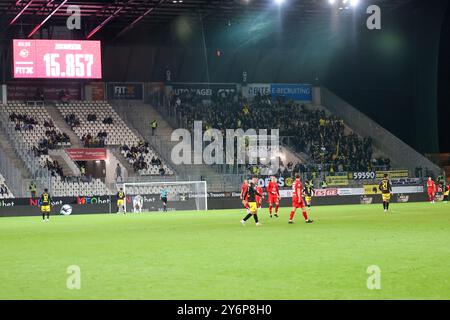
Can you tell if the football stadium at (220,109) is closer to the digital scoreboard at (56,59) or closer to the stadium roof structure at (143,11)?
the digital scoreboard at (56,59)

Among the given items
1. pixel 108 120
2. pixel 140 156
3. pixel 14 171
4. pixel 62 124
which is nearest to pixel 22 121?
pixel 62 124

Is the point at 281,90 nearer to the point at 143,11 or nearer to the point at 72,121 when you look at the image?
the point at 143,11

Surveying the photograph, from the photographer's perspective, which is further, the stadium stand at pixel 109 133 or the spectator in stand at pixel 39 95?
the spectator in stand at pixel 39 95

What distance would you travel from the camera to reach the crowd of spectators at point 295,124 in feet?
206

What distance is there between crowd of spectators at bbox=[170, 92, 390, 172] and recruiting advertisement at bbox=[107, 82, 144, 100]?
10.8 ft

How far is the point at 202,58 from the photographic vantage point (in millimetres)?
70125

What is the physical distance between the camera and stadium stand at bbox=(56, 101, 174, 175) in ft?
196

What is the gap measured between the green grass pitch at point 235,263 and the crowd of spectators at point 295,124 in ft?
114

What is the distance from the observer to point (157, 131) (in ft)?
211

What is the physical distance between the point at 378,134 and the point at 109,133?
22.6 m

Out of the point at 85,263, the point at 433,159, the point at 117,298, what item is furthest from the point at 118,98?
the point at 117,298

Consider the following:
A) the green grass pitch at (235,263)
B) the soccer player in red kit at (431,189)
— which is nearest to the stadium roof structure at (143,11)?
the soccer player in red kit at (431,189)

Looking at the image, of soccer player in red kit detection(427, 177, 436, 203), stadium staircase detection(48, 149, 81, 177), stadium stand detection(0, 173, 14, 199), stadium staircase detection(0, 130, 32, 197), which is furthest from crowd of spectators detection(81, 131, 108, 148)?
soccer player in red kit detection(427, 177, 436, 203)
